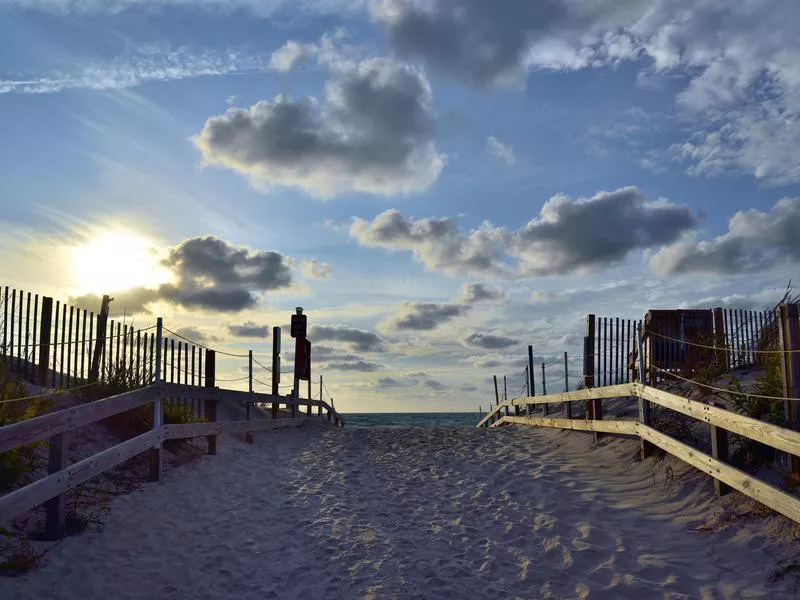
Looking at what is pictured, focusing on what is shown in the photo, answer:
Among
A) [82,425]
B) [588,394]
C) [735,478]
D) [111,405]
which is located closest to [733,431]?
[735,478]

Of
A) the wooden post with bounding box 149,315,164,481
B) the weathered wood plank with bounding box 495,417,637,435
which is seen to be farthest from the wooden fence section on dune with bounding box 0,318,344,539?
the weathered wood plank with bounding box 495,417,637,435

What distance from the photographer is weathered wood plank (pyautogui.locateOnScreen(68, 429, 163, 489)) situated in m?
6.62

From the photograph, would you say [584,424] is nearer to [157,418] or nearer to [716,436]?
[716,436]

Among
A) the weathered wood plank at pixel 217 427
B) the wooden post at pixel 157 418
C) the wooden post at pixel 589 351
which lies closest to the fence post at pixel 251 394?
the weathered wood plank at pixel 217 427

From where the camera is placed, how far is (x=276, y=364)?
1698 cm

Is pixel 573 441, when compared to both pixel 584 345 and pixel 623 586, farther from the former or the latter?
pixel 623 586

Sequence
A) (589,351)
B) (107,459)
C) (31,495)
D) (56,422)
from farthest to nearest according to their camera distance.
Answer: (589,351)
(107,459)
(56,422)
(31,495)

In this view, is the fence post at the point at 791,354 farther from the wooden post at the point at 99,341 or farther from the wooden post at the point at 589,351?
the wooden post at the point at 99,341

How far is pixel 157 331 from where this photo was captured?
32.5ft

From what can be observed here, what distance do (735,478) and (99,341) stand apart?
485 inches

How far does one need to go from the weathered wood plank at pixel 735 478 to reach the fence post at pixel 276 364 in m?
10.2

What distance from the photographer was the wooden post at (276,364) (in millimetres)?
16406

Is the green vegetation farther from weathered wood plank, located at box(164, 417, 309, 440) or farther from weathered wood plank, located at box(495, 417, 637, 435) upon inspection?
weathered wood plank, located at box(495, 417, 637, 435)

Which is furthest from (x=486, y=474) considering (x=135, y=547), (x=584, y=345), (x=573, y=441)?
(x=584, y=345)
